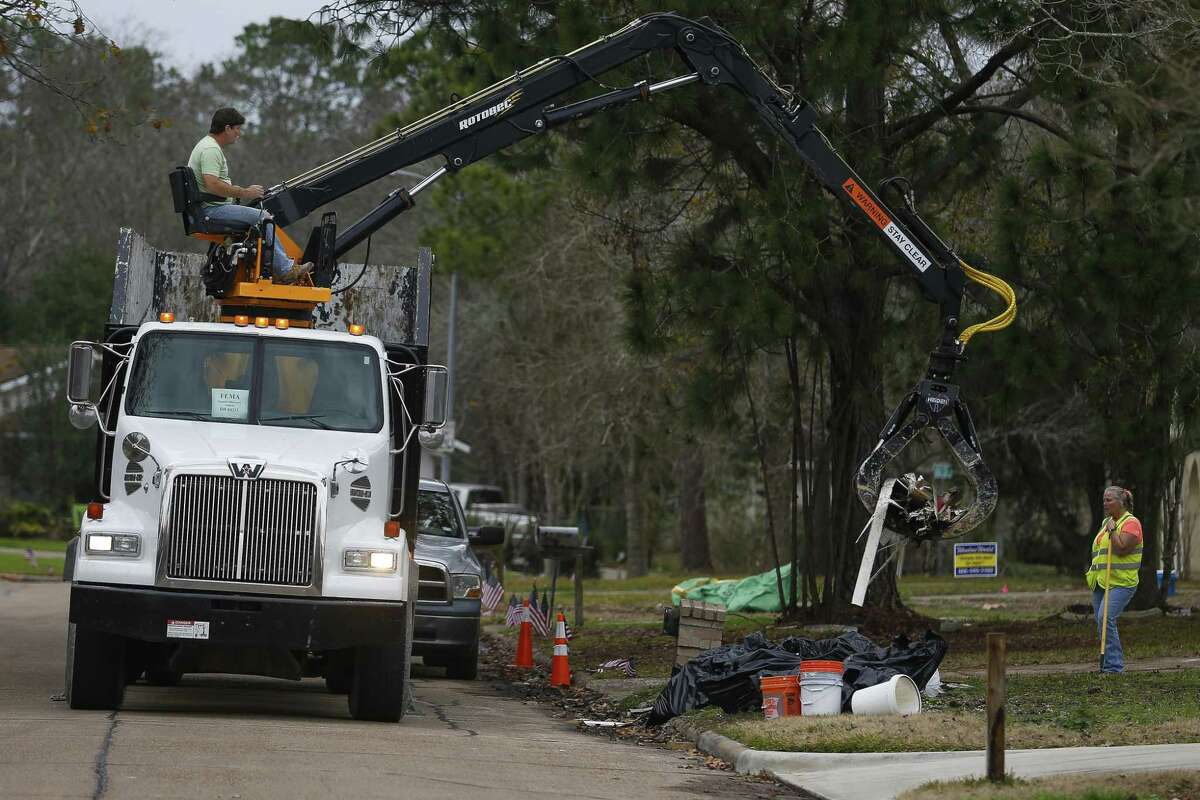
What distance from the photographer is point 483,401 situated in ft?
156

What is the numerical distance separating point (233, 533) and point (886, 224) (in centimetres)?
730

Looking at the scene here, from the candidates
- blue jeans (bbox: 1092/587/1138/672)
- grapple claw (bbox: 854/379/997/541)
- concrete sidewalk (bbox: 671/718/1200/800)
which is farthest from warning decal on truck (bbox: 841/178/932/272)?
concrete sidewalk (bbox: 671/718/1200/800)

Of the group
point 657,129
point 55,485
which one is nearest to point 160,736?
point 657,129

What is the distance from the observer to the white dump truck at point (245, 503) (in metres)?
12.4

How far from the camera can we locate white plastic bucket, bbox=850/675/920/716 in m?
12.9

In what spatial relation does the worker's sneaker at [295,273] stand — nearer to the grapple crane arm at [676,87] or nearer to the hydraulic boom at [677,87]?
the hydraulic boom at [677,87]

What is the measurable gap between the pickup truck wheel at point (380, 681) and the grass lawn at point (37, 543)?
118 ft

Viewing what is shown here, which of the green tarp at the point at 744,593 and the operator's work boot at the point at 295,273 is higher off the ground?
the operator's work boot at the point at 295,273

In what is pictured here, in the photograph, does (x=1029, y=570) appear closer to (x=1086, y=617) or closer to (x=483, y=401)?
(x=483, y=401)

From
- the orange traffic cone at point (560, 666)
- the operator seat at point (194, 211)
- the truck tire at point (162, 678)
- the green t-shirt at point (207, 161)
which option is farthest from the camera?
the orange traffic cone at point (560, 666)

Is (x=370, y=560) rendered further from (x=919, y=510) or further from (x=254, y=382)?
(x=919, y=510)

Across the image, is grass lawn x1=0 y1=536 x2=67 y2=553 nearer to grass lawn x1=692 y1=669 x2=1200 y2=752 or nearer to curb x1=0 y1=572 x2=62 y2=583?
curb x1=0 y1=572 x2=62 y2=583

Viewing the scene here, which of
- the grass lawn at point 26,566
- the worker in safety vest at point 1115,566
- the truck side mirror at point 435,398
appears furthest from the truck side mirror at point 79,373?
the grass lawn at point 26,566

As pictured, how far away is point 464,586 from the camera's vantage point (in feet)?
57.7
